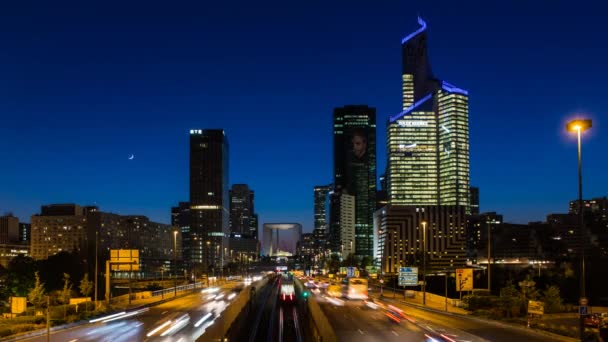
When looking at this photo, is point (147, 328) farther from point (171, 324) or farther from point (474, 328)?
point (474, 328)

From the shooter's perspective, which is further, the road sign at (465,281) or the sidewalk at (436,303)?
the road sign at (465,281)

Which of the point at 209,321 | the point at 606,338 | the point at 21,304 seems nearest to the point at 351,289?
the point at 209,321

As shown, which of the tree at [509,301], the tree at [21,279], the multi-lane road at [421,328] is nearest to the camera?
the multi-lane road at [421,328]

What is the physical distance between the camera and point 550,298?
6262 centimetres

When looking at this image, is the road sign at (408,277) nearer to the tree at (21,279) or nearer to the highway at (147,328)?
the highway at (147,328)

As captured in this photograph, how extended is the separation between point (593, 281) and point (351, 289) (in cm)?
5476

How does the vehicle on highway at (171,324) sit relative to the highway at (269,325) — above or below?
above

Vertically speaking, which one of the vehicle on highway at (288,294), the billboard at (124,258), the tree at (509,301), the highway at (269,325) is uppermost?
the billboard at (124,258)

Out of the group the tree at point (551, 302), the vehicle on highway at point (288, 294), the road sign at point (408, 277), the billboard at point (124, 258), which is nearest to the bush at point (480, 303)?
the tree at point (551, 302)

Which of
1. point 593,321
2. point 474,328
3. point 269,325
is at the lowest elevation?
point 269,325

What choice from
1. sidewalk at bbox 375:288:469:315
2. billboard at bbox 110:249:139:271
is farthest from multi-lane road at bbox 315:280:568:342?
billboard at bbox 110:249:139:271

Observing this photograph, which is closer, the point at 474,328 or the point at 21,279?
the point at 474,328

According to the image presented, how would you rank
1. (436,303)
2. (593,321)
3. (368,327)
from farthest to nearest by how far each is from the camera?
(436,303)
(368,327)
(593,321)

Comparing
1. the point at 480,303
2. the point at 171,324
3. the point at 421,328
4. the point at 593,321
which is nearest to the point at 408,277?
the point at 480,303
